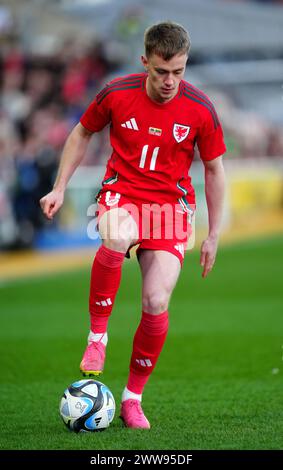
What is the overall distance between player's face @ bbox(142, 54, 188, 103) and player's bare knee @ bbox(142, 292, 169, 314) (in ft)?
3.66

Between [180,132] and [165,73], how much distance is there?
39 cm

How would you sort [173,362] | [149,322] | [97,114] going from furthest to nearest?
1. [173,362]
2. [97,114]
3. [149,322]

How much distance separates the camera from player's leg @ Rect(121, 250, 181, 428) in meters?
5.21

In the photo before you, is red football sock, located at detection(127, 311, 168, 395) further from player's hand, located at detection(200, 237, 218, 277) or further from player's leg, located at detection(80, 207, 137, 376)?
player's hand, located at detection(200, 237, 218, 277)

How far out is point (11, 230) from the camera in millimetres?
16172

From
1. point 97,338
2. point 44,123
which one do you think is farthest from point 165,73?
point 44,123

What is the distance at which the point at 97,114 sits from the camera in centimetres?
548

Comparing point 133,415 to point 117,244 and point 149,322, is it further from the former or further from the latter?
point 117,244

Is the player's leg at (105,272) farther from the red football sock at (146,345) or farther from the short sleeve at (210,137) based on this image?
the short sleeve at (210,137)

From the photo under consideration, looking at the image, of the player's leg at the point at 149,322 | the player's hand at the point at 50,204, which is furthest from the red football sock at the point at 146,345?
the player's hand at the point at 50,204

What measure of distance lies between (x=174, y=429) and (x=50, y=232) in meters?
12.2

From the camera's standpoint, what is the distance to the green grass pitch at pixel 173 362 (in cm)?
505

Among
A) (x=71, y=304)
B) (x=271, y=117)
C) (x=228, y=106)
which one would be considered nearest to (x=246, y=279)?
(x=71, y=304)
